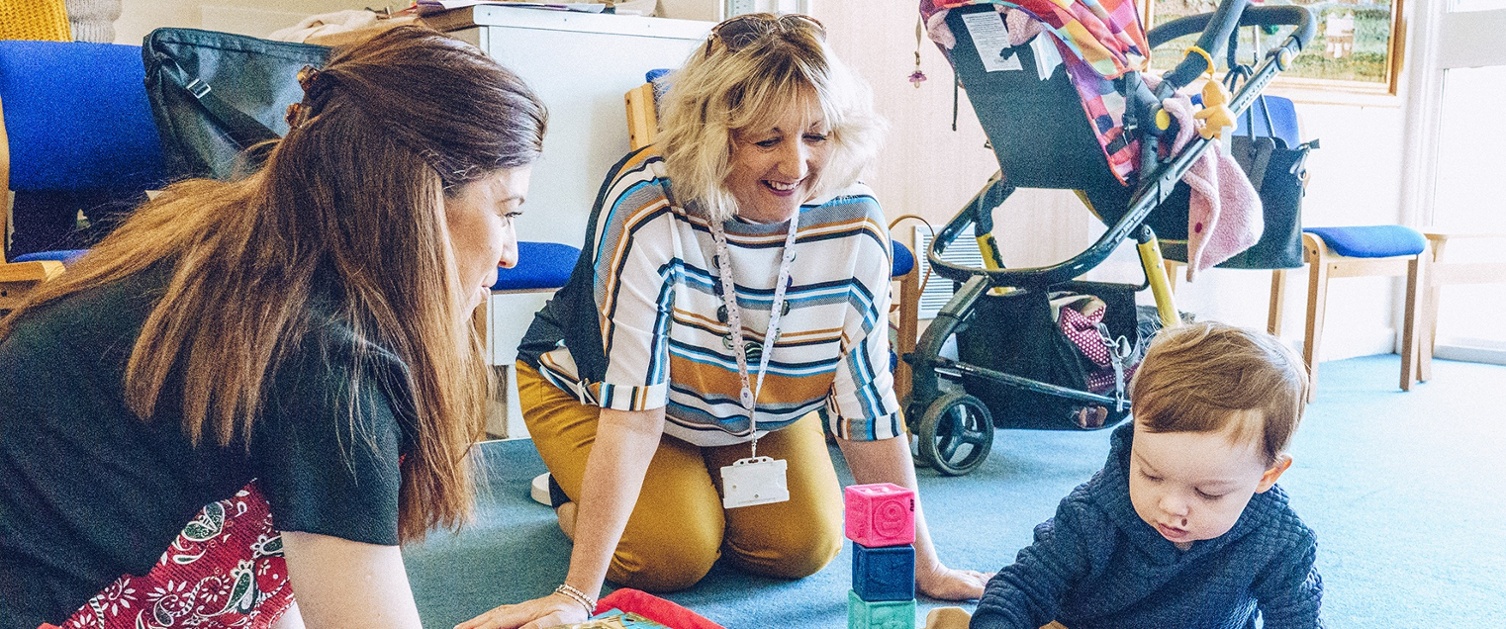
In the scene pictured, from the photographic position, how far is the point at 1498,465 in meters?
2.62

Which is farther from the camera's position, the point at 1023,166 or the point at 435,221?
the point at 1023,166

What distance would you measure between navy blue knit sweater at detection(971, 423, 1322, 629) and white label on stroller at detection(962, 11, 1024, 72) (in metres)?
1.17

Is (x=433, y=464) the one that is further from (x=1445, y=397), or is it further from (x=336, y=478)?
(x=1445, y=397)

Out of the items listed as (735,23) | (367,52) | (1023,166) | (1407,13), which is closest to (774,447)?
(735,23)

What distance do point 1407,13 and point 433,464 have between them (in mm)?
4357

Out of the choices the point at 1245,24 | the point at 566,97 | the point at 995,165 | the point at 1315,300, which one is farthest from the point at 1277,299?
the point at 566,97

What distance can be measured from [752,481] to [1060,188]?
1154mm

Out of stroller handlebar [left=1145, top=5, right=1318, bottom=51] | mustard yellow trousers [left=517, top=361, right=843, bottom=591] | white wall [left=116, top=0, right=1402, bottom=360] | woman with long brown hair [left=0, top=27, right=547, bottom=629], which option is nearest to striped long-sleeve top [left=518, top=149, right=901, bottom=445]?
mustard yellow trousers [left=517, top=361, right=843, bottom=591]

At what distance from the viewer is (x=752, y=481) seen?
1.60 m

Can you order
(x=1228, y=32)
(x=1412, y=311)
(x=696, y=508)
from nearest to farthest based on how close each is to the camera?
(x=696, y=508), (x=1228, y=32), (x=1412, y=311)

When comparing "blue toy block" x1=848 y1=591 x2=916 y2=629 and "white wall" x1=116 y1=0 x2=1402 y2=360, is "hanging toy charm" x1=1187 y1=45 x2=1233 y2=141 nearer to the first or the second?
"white wall" x1=116 y1=0 x2=1402 y2=360

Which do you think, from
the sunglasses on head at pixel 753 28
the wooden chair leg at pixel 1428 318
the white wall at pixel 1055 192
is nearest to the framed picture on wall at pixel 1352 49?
the white wall at pixel 1055 192

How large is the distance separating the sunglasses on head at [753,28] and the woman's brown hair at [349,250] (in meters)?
0.61

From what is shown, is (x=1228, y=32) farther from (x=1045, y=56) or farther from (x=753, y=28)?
(x=753, y=28)
